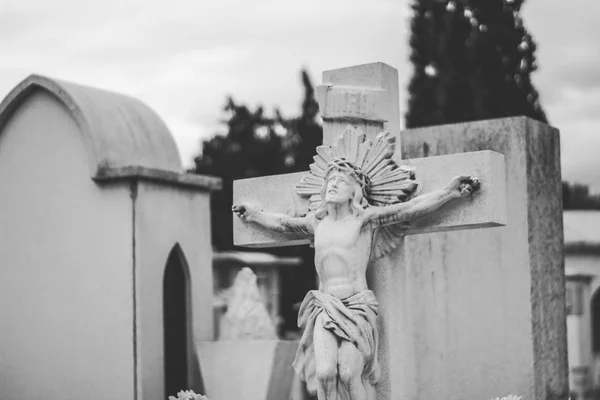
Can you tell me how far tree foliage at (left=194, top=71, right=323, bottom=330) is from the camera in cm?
3662

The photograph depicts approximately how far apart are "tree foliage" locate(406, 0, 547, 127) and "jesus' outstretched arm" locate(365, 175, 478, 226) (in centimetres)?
1455

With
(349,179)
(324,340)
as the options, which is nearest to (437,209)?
(349,179)

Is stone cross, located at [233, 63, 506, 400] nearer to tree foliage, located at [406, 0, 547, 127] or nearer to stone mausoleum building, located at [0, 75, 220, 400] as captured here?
stone mausoleum building, located at [0, 75, 220, 400]

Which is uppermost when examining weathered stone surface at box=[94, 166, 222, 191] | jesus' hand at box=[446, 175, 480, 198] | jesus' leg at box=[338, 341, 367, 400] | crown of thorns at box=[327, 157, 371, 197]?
weathered stone surface at box=[94, 166, 222, 191]

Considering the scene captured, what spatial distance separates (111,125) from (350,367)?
7.01m

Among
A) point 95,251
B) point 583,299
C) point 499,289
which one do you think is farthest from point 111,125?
point 583,299

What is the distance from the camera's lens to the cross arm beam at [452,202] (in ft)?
26.4

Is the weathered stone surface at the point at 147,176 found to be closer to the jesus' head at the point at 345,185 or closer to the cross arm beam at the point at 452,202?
the cross arm beam at the point at 452,202

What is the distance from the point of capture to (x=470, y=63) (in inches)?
941

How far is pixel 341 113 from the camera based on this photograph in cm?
865

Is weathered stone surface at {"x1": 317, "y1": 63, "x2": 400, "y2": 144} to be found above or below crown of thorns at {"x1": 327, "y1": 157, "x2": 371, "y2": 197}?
above

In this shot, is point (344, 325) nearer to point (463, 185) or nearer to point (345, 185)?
point (345, 185)

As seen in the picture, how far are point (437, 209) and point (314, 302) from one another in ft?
3.21

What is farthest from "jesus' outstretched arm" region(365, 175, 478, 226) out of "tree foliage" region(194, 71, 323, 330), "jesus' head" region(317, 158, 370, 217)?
"tree foliage" region(194, 71, 323, 330)
